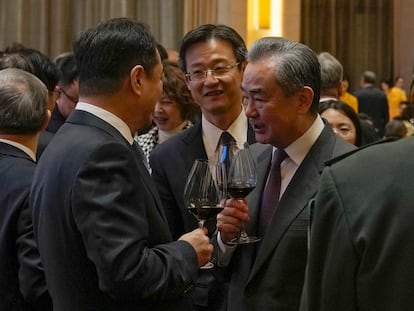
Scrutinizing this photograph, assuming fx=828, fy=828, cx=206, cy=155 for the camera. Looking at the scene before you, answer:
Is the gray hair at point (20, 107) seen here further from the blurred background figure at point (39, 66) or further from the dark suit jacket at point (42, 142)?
the blurred background figure at point (39, 66)

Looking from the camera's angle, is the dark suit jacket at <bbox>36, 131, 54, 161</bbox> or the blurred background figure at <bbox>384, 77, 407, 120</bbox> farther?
the blurred background figure at <bbox>384, 77, 407, 120</bbox>

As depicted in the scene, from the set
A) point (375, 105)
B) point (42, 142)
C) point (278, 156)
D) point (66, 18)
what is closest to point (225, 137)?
point (278, 156)

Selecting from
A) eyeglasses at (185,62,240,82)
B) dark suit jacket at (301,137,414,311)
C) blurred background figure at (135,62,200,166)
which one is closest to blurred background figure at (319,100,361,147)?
blurred background figure at (135,62,200,166)

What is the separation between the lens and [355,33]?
16.2 m

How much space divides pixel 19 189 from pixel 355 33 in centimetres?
1400

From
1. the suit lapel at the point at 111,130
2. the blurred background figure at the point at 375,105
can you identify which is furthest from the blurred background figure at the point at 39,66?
the blurred background figure at the point at 375,105

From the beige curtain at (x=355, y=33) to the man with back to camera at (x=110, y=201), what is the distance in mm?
13766

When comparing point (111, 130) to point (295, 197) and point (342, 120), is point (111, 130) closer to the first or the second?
point (295, 197)

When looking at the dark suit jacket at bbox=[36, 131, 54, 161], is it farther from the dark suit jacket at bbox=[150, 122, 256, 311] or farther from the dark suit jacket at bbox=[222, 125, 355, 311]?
the dark suit jacket at bbox=[222, 125, 355, 311]

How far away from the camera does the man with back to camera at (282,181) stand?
252 centimetres

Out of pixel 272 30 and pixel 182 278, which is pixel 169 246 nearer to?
pixel 182 278

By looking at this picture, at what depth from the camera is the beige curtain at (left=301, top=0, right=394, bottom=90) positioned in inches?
627

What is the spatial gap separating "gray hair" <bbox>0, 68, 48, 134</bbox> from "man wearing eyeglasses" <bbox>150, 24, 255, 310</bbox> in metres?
0.51

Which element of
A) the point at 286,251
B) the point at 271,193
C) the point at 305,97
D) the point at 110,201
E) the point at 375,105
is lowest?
the point at 375,105
